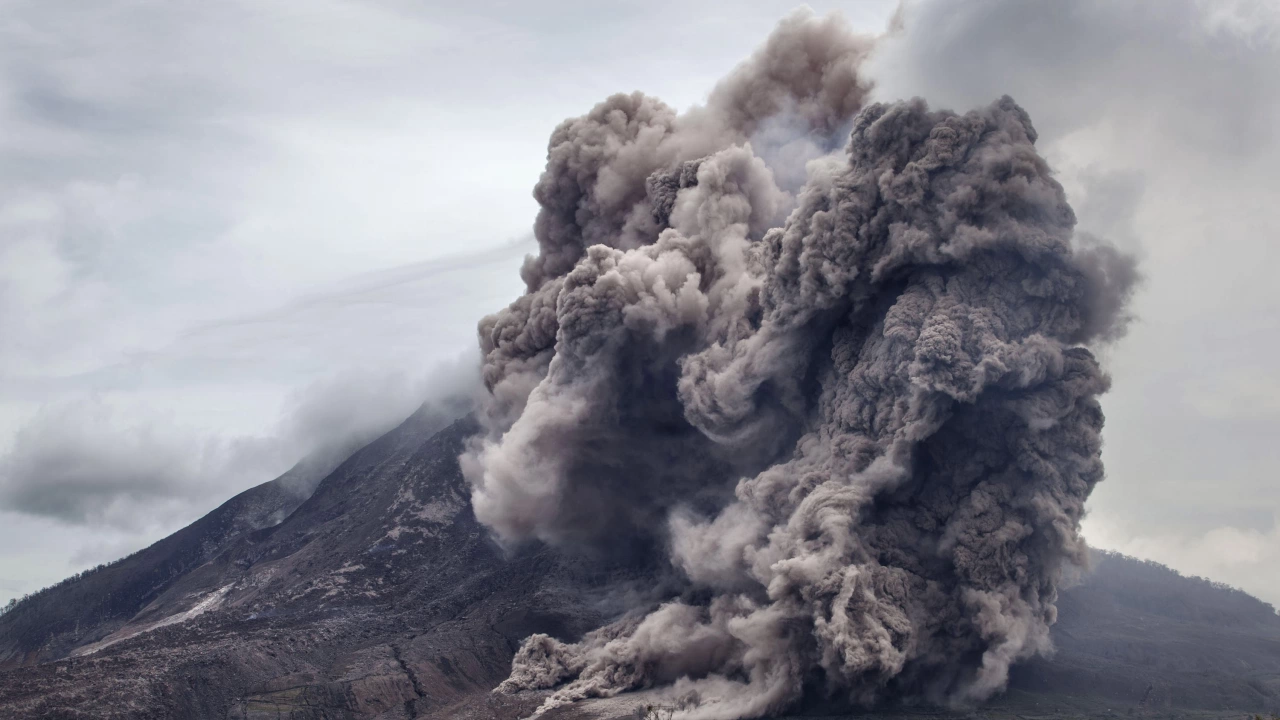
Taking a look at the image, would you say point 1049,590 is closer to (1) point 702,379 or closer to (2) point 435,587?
(1) point 702,379

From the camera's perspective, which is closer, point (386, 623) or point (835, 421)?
point (835, 421)

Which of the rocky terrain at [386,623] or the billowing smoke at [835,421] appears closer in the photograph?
the billowing smoke at [835,421]

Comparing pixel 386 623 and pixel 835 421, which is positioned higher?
pixel 835 421

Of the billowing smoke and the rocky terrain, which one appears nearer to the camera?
the billowing smoke

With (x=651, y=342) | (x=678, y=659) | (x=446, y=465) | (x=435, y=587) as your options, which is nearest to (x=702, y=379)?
(x=651, y=342)
